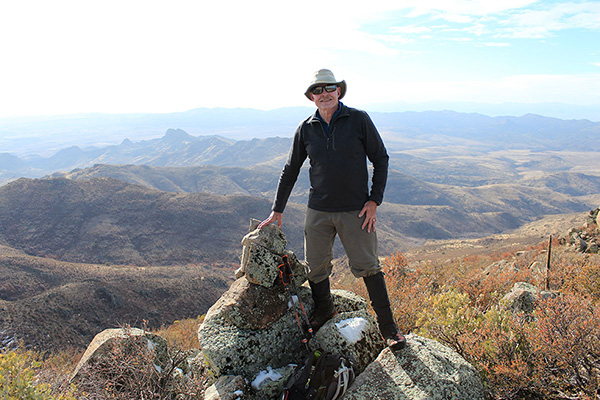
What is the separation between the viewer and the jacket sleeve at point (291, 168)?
3.84 meters

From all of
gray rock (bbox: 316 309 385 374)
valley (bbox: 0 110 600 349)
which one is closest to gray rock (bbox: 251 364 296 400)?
gray rock (bbox: 316 309 385 374)

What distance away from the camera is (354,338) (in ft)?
11.9

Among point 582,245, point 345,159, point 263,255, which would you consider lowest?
point 582,245

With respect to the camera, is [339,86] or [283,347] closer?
[339,86]

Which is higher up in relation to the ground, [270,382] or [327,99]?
[327,99]

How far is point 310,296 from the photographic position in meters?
4.50

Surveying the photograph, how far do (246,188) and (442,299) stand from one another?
138m

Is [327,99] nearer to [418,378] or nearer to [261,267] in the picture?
[261,267]

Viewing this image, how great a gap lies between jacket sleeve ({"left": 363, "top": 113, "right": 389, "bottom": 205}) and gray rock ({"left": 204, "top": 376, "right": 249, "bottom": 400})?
7.92 feet

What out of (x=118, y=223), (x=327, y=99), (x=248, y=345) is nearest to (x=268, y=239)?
(x=248, y=345)

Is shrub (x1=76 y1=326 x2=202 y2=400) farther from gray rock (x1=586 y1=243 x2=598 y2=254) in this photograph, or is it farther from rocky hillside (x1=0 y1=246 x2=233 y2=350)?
rocky hillside (x1=0 y1=246 x2=233 y2=350)

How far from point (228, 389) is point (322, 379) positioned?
101cm

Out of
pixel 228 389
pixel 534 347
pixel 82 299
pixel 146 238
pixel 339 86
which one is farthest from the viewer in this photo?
pixel 146 238

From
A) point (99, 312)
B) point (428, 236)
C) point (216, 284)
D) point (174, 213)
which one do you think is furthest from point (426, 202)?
point (99, 312)
